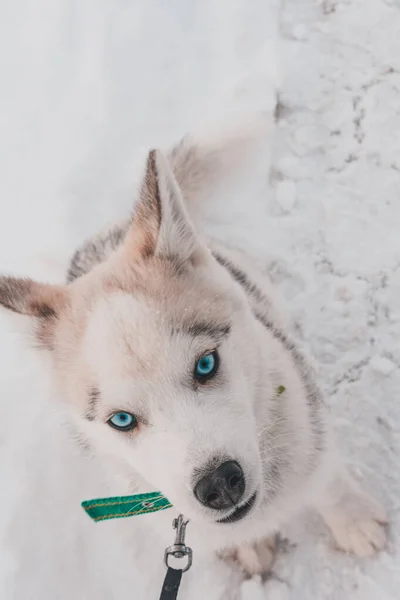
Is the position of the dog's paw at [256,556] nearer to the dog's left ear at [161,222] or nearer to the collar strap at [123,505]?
→ the collar strap at [123,505]

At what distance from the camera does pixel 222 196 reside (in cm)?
283

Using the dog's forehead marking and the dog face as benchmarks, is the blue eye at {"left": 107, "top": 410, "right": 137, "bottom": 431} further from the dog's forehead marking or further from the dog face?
the dog's forehead marking

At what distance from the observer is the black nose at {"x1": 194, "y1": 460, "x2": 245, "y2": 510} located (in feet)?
4.14

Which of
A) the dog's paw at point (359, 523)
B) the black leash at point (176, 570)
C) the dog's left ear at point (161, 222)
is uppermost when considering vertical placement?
the dog's left ear at point (161, 222)

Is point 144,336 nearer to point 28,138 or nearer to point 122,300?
point 122,300

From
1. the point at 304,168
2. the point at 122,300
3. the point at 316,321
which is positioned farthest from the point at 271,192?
the point at 122,300

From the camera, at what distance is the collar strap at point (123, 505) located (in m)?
1.66

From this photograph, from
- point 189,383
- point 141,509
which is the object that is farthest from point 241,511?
point 141,509

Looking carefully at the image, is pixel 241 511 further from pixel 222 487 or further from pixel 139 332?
pixel 139 332

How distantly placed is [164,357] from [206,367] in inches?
5.2

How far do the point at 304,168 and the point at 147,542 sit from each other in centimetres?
190

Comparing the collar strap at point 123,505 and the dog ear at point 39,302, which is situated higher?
the dog ear at point 39,302

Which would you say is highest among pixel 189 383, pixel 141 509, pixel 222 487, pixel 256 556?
pixel 189 383

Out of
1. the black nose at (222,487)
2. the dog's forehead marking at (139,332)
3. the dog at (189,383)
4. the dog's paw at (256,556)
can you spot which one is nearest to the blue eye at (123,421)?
the dog at (189,383)
